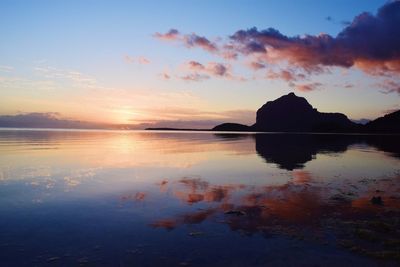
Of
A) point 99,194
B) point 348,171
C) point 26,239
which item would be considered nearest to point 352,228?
point 26,239

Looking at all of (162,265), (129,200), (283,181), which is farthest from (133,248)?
(283,181)

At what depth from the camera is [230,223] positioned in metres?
15.4

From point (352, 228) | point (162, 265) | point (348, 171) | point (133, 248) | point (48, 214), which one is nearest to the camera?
point (162, 265)

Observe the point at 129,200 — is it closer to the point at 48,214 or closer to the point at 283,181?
the point at 48,214

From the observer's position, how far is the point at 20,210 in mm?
17250

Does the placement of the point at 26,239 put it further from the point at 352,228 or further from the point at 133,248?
the point at 352,228

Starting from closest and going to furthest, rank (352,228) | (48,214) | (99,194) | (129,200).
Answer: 1. (352,228)
2. (48,214)
3. (129,200)
4. (99,194)

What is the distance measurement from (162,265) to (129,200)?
9.76m

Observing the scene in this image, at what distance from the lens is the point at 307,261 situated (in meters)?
11.3

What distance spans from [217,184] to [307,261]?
48.9 feet

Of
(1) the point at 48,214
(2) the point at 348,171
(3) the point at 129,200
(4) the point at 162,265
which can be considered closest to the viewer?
(4) the point at 162,265

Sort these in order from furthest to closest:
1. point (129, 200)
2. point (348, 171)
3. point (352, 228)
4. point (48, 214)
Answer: point (348, 171) < point (129, 200) < point (48, 214) < point (352, 228)

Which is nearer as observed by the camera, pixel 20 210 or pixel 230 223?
pixel 230 223

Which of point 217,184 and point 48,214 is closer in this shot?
point 48,214
